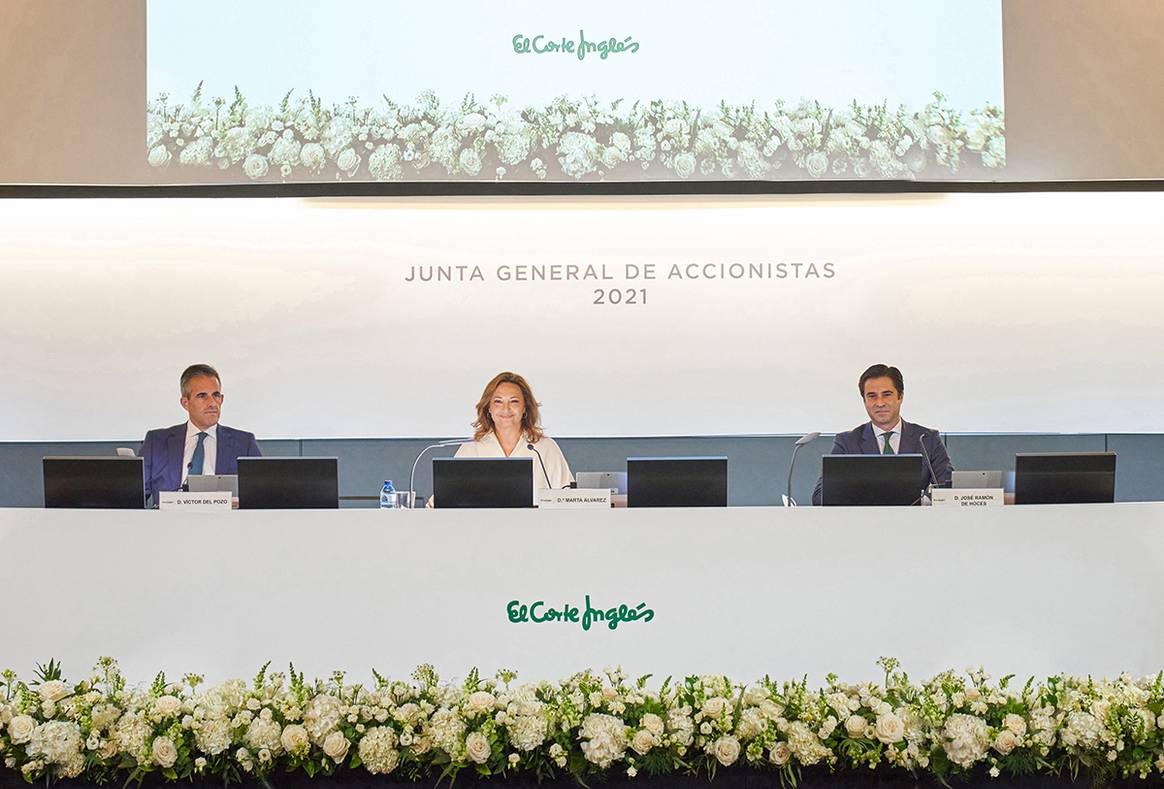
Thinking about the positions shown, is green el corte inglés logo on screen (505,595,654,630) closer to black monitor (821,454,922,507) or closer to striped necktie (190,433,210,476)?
black monitor (821,454,922,507)

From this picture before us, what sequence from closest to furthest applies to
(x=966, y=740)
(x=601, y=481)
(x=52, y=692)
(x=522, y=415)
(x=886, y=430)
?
(x=966, y=740), (x=52, y=692), (x=601, y=481), (x=522, y=415), (x=886, y=430)

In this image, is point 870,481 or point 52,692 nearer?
point 52,692

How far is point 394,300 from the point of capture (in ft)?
16.5

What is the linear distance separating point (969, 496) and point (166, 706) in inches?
91.0

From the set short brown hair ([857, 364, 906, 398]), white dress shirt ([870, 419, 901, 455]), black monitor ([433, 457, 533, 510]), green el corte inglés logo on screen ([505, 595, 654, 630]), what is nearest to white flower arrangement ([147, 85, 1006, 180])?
short brown hair ([857, 364, 906, 398])

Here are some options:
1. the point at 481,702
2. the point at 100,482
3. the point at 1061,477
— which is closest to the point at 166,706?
the point at 481,702

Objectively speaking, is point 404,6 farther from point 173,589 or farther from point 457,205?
point 173,589

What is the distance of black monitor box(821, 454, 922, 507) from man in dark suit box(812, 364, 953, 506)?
140cm

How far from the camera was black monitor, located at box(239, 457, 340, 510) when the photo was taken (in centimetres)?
309

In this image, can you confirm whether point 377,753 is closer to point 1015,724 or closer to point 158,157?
point 1015,724

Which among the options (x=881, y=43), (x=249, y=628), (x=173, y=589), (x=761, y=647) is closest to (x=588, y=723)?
(x=761, y=647)

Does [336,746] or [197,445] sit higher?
[197,445]

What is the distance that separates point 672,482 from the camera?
123 inches

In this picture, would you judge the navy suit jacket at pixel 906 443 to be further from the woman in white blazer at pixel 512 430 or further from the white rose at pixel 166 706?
the white rose at pixel 166 706
